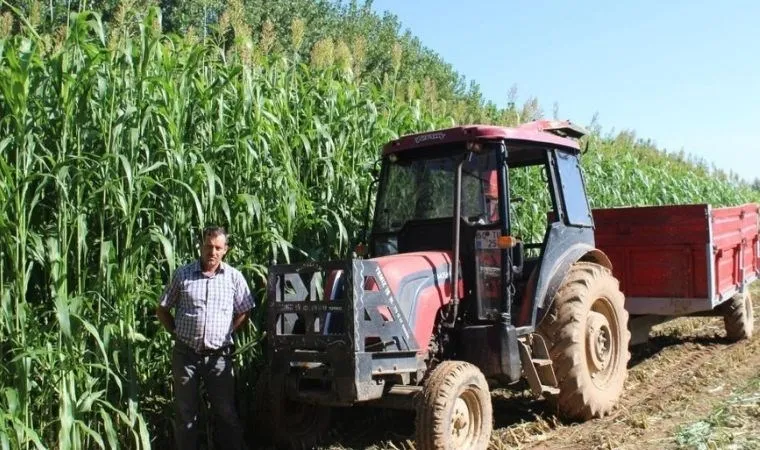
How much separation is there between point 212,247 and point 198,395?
2.99ft

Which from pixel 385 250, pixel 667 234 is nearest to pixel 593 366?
pixel 385 250

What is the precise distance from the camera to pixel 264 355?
507cm

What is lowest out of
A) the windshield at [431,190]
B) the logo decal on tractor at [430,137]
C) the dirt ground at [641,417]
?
the dirt ground at [641,417]

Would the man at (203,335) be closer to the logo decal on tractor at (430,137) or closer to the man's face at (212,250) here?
the man's face at (212,250)

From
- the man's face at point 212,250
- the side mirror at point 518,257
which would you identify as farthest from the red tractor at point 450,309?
the man's face at point 212,250

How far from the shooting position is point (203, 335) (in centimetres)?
426

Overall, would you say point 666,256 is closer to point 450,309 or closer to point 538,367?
point 538,367

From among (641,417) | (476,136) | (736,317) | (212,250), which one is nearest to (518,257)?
(476,136)

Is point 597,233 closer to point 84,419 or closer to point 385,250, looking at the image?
point 385,250

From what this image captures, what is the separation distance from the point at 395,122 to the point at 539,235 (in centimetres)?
220

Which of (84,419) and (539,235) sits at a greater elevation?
(539,235)

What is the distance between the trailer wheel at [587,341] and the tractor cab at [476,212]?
0.21m

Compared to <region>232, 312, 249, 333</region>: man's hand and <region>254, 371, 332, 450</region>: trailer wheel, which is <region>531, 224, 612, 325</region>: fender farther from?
<region>232, 312, 249, 333</region>: man's hand

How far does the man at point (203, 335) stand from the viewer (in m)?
4.24
